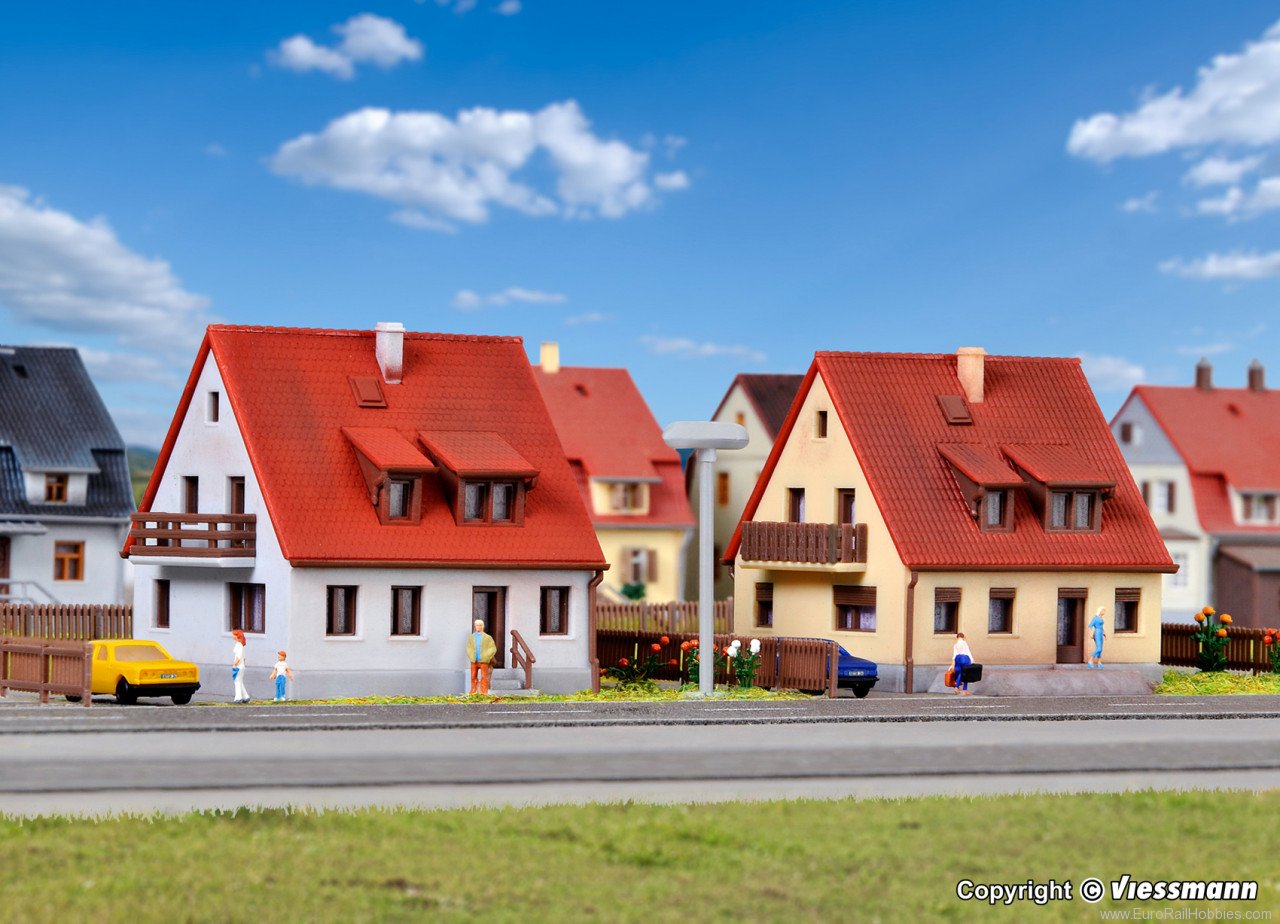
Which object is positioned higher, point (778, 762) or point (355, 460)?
point (355, 460)

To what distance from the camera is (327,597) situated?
4191cm

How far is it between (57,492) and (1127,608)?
122 feet

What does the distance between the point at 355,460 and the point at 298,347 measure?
3.89 m

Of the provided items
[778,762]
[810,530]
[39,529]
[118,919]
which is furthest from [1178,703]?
[39,529]

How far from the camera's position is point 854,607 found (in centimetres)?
4788

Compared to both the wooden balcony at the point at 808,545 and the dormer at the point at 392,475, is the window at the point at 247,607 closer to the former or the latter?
the dormer at the point at 392,475

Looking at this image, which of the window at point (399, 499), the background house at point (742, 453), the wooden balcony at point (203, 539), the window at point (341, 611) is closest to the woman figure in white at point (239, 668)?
the window at point (341, 611)

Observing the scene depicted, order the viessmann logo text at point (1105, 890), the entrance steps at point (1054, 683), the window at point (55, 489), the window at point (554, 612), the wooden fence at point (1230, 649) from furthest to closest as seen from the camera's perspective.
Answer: the window at point (55, 489)
the wooden fence at point (1230, 649)
the entrance steps at point (1054, 683)
the window at point (554, 612)
the viessmann logo text at point (1105, 890)

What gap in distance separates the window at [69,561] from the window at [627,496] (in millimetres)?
22081

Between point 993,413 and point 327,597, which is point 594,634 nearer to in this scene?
point 327,597

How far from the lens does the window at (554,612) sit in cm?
4406

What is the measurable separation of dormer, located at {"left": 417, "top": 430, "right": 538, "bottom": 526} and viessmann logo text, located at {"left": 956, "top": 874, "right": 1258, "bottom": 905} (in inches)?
1059

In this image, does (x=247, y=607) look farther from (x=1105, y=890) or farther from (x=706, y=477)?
(x=1105, y=890)

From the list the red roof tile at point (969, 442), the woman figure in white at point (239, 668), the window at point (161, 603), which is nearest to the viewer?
the woman figure in white at point (239, 668)
